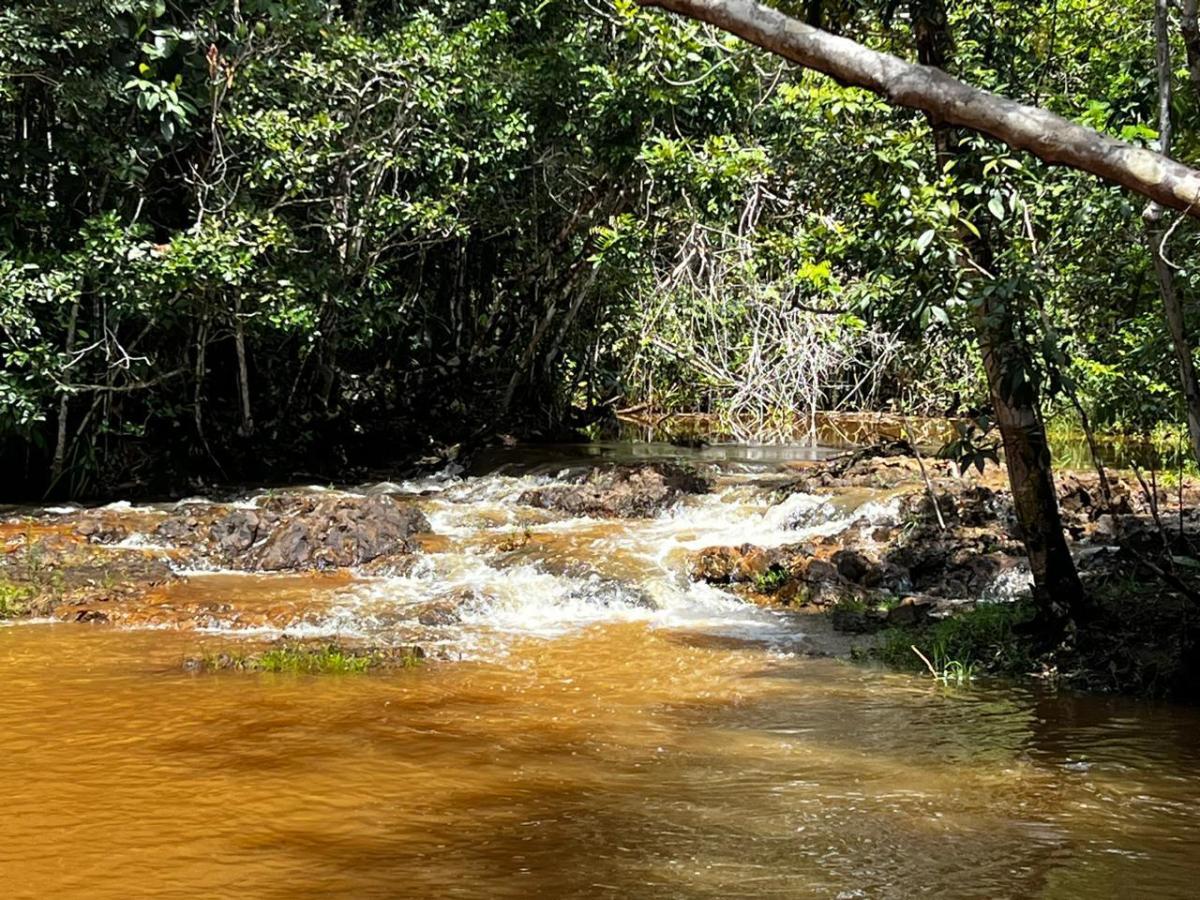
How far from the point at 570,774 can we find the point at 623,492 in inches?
327

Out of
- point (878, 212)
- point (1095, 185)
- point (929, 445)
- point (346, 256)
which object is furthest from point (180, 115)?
point (929, 445)

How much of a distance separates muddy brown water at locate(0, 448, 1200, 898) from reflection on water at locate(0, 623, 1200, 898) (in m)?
0.02

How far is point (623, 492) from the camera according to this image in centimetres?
1354

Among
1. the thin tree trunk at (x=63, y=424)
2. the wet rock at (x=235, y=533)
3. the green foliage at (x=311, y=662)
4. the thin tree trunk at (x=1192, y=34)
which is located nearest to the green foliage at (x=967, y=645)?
the green foliage at (x=311, y=662)

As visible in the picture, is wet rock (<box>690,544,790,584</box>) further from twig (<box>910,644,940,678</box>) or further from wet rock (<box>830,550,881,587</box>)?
twig (<box>910,644,940,678</box>)

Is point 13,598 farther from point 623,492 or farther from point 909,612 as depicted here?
point 909,612

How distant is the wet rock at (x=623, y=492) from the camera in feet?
43.7

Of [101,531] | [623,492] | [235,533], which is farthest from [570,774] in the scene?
[623,492]

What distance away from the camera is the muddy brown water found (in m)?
4.10

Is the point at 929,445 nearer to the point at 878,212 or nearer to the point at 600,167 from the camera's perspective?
the point at 600,167

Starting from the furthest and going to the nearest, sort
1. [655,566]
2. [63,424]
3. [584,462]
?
[584,462]
[63,424]
[655,566]

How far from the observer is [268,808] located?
4.73m

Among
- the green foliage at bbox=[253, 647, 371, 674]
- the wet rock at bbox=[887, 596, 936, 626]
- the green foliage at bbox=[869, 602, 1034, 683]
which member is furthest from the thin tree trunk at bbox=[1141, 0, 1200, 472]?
Result: the green foliage at bbox=[253, 647, 371, 674]

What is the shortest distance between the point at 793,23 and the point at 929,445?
15036 mm
